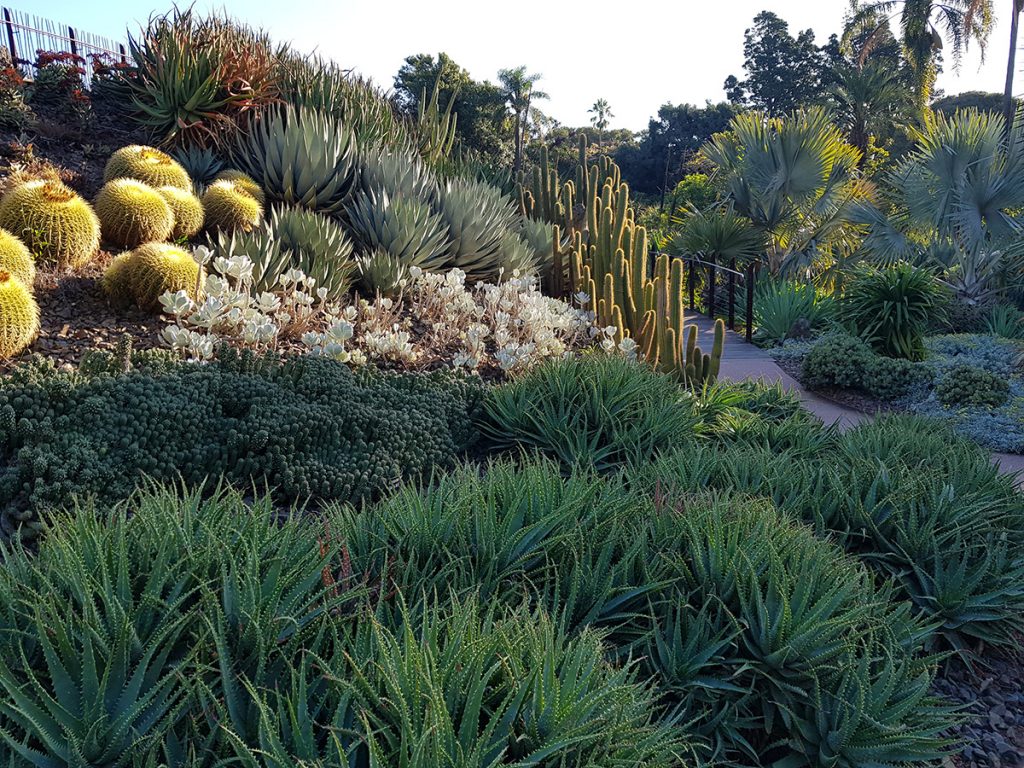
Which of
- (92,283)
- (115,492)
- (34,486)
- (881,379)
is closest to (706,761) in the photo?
(115,492)

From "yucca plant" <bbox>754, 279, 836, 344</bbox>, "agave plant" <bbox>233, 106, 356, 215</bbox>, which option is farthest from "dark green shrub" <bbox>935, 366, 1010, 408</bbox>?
"agave plant" <bbox>233, 106, 356, 215</bbox>

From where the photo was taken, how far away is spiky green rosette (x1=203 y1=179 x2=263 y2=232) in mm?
7633

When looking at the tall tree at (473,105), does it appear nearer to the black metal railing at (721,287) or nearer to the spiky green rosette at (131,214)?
the black metal railing at (721,287)

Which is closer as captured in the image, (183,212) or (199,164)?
(183,212)

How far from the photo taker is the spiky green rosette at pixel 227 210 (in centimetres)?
763

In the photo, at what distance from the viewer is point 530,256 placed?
28.9 ft

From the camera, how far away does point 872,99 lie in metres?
35.9

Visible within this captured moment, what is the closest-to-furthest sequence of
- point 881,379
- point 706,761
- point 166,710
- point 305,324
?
point 166,710, point 706,761, point 305,324, point 881,379

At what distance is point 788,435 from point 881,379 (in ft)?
15.9

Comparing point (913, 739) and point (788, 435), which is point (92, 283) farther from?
point (913, 739)

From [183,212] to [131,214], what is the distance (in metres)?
0.53

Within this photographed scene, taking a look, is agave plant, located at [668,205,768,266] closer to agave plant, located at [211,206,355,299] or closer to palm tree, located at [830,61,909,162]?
agave plant, located at [211,206,355,299]

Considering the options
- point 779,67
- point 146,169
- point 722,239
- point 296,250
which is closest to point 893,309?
point 722,239

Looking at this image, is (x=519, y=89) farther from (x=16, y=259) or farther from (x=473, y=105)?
(x=16, y=259)
